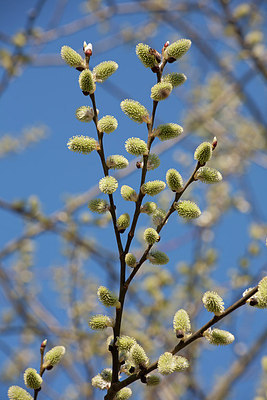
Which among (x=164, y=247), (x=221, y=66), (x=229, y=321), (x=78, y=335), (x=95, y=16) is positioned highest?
(x=95, y=16)

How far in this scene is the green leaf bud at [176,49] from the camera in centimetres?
106

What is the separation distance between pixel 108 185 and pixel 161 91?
0.25 metres

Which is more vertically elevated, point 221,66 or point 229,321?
point 221,66

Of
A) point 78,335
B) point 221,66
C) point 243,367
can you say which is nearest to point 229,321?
point 243,367

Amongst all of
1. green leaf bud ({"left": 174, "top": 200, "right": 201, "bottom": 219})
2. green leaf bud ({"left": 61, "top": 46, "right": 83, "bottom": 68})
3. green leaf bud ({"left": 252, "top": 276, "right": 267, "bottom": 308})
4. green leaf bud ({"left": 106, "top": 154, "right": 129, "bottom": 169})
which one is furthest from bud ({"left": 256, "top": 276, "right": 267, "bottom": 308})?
green leaf bud ({"left": 61, "top": 46, "right": 83, "bottom": 68})

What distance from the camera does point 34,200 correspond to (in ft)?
10.0

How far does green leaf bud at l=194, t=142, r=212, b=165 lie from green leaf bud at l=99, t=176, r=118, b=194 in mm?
204

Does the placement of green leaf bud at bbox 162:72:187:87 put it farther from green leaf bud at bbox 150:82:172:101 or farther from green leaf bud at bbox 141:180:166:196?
green leaf bud at bbox 141:180:166:196

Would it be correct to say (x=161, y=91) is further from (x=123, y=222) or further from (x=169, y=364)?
(x=169, y=364)

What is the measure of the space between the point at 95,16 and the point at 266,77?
176 cm

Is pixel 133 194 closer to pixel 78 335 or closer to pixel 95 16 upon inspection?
pixel 78 335

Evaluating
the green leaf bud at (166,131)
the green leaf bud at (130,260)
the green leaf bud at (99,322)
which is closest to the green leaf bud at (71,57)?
the green leaf bud at (166,131)

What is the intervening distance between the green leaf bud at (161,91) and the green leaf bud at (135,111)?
60 mm

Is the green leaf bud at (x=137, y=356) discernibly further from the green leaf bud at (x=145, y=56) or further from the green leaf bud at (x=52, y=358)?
the green leaf bud at (x=145, y=56)
